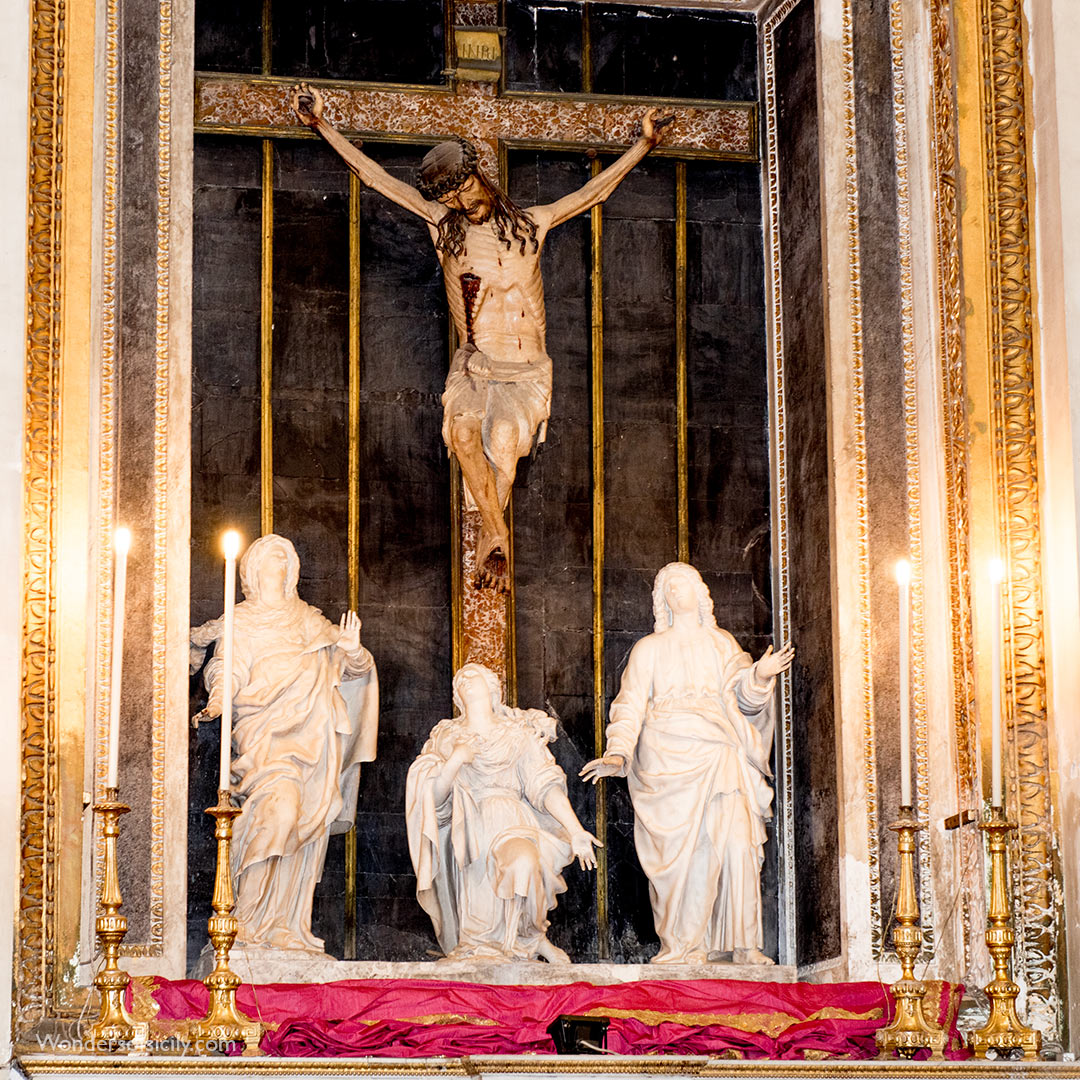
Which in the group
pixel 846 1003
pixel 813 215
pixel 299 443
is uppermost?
pixel 813 215

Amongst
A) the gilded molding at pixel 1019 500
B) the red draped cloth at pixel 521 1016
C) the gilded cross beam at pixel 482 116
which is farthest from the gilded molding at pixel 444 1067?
the gilded cross beam at pixel 482 116

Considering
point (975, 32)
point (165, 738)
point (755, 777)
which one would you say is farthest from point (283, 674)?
point (975, 32)

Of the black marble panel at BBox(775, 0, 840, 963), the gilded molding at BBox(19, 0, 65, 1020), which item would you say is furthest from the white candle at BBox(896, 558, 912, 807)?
the gilded molding at BBox(19, 0, 65, 1020)

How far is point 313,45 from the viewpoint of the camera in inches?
492

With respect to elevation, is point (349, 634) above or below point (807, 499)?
below

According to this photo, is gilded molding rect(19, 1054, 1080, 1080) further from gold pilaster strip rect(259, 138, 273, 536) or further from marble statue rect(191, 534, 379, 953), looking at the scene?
gold pilaster strip rect(259, 138, 273, 536)

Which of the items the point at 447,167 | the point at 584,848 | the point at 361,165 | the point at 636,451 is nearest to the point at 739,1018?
the point at 584,848

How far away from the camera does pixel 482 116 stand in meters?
12.6

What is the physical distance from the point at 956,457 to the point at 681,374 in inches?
82.9

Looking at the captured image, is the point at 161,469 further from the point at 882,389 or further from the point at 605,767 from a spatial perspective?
the point at 882,389

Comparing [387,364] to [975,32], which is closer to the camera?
[975,32]

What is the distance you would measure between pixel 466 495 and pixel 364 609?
733mm

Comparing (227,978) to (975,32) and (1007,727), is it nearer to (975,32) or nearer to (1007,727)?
(1007,727)

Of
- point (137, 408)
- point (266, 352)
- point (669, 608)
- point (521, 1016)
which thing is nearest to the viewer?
point (521, 1016)
